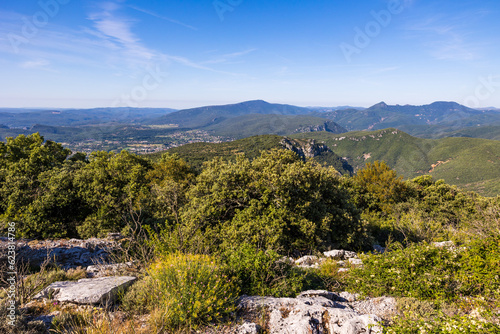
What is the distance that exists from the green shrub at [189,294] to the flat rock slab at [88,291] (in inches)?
37.1

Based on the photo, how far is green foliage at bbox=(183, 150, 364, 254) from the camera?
10695mm

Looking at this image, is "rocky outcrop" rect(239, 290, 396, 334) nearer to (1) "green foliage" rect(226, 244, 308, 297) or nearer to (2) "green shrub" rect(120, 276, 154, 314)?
(1) "green foliage" rect(226, 244, 308, 297)

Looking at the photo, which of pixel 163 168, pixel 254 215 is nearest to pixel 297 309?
pixel 254 215

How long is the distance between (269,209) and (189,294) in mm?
7591

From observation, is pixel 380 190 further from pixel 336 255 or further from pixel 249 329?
pixel 249 329

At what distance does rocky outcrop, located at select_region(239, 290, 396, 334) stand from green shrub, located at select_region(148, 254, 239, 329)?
69 cm

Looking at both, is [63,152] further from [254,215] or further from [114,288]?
[114,288]

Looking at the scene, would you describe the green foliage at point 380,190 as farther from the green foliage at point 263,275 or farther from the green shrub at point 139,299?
the green shrub at point 139,299

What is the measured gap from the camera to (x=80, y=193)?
1669 cm

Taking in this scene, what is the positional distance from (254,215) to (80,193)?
44.3 ft

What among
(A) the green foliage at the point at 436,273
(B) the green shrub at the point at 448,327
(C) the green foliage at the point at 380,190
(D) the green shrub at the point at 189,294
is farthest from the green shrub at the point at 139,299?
(C) the green foliage at the point at 380,190

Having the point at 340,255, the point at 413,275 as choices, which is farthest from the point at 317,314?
the point at 340,255

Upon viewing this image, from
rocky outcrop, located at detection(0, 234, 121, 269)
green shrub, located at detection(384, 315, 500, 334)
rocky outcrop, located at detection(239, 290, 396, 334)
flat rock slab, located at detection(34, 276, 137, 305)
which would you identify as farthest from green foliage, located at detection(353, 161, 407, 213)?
flat rock slab, located at detection(34, 276, 137, 305)

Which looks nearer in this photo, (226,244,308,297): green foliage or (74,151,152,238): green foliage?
(226,244,308,297): green foliage
